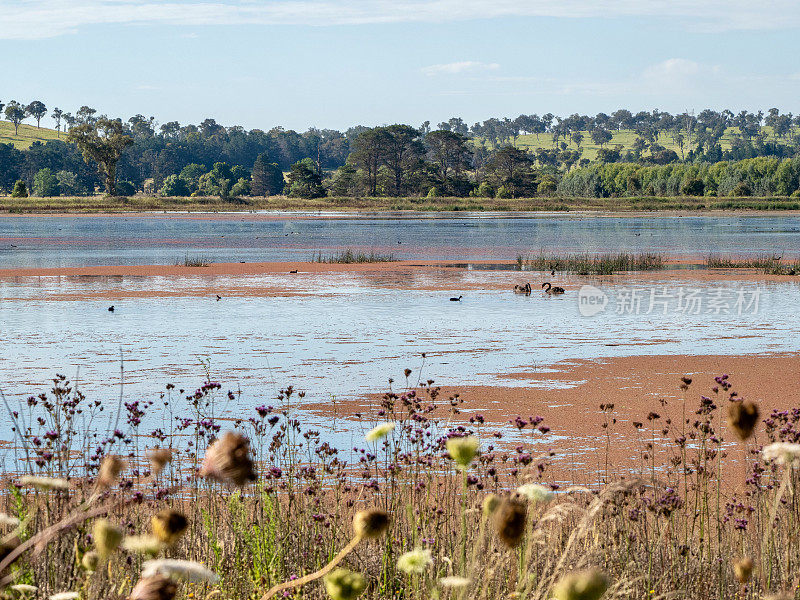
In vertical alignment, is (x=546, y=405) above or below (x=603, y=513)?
below

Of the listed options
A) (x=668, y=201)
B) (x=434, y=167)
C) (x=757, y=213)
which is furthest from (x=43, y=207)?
(x=757, y=213)

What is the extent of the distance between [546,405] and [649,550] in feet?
22.2

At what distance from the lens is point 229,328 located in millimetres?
20188

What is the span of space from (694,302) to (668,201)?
369 ft

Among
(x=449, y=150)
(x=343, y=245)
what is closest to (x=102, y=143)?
(x=449, y=150)

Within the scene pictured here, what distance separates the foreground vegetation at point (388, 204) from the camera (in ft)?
426

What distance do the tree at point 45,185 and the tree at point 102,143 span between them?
15816 millimetres

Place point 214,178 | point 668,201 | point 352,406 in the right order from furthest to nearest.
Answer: point 214,178 < point 668,201 < point 352,406

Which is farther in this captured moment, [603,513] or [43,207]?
[43,207]

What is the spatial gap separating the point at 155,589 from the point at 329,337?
17084mm

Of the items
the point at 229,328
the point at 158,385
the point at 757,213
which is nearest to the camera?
the point at 158,385

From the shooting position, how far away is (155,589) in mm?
1598

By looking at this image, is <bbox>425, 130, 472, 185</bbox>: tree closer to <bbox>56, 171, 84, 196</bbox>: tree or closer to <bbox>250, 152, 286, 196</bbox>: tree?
<bbox>250, 152, 286, 196</bbox>: tree

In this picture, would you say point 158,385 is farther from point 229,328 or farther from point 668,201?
point 668,201
